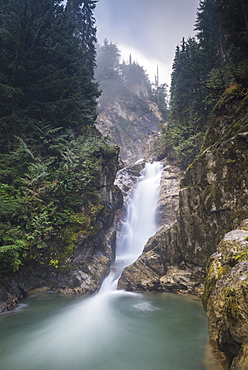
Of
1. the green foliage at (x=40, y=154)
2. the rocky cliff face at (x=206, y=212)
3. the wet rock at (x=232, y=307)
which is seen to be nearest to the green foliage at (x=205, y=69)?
the rocky cliff face at (x=206, y=212)

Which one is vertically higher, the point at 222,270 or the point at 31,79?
the point at 31,79

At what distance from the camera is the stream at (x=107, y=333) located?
5.32 metres

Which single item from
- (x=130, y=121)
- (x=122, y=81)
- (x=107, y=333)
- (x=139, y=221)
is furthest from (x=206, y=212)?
(x=122, y=81)

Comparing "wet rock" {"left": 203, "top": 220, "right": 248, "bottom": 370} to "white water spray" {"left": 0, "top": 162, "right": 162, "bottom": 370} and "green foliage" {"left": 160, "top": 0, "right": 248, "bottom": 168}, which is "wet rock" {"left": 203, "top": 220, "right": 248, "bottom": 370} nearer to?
"white water spray" {"left": 0, "top": 162, "right": 162, "bottom": 370}

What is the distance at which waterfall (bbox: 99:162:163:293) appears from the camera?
65.2ft

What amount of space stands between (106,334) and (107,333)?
0.27 ft

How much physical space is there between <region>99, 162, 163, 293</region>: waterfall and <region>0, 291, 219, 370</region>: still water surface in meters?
6.89

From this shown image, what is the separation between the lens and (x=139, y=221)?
22078 mm

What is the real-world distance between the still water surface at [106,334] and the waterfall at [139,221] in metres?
6.89

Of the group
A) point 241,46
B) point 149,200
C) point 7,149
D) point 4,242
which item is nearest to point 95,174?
point 7,149

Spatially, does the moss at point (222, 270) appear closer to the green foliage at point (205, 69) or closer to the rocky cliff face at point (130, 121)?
the green foliage at point (205, 69)

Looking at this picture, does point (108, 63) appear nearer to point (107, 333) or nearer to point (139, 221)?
point (139, 221)

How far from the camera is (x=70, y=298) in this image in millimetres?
10445

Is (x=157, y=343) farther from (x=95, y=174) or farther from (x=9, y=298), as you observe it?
(x=95, y=174)
